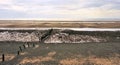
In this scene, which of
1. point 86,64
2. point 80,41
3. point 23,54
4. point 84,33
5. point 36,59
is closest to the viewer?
point 86,64

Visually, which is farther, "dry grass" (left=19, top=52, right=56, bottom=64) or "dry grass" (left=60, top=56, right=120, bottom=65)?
"dry grass" (left=19, top=52, right=56, bottom=64)

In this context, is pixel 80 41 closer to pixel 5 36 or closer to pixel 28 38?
pixel 28 38

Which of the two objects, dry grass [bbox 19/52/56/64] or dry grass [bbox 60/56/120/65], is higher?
dry grass [bbox 19/52/56/64]

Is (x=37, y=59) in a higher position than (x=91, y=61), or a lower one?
higher

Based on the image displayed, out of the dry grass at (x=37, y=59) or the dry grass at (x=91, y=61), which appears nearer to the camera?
the dry grass at (x=91, y=61)

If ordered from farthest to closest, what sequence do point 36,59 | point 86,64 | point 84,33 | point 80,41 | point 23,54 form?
point 84,33
point 80,41
point 23,54
point 36,59
point 86,64

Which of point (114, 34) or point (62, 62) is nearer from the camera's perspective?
point (62, 62)

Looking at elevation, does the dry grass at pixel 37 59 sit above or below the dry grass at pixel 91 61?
above

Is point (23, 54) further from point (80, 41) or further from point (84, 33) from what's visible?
point (84, 33)

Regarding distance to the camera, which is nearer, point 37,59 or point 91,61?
point 91,61

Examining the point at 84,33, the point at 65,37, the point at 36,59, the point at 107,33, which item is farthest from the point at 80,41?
the point at 36,59
